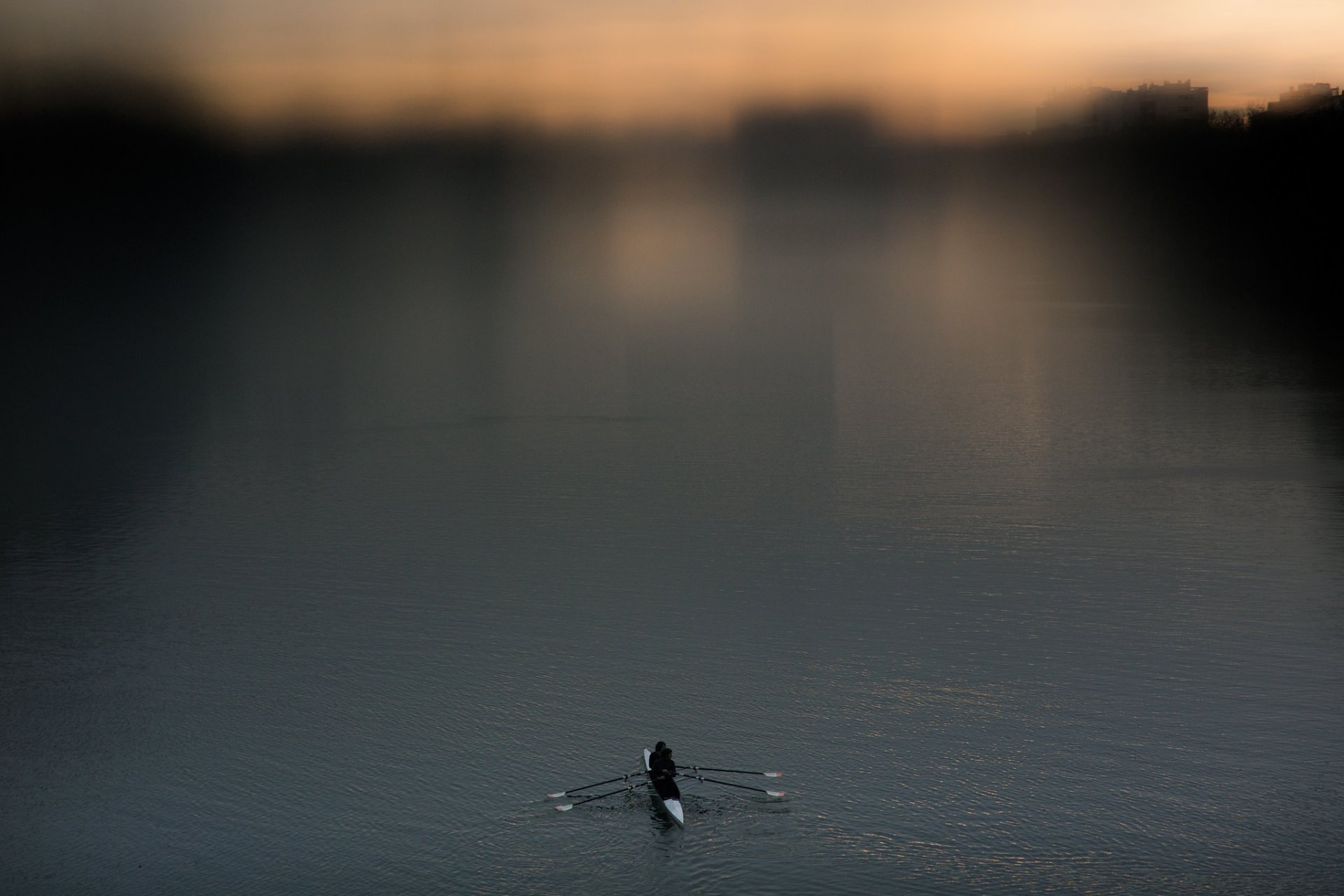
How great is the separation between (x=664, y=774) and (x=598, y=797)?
5.59ft

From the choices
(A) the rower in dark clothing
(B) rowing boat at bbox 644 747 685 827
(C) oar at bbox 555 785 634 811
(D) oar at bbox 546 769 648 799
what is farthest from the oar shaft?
(B) rowing boat at bbox 644 747 685 827

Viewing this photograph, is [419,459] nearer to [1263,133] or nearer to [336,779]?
[336,779]

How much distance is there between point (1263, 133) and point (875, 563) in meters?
Answer: 131

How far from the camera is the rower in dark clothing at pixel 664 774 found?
86.3 ft

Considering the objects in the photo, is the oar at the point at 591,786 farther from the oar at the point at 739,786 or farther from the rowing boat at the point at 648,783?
the oar at the point at 739,786

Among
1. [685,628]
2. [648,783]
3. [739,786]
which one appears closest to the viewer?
[739,786]

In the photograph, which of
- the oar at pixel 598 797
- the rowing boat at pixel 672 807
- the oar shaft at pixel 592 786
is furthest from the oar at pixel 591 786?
the rowing boat at pixel 672 807

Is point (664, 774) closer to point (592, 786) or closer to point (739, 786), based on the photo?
point (592, 786)

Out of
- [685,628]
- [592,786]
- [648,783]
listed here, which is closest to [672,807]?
[648,783]

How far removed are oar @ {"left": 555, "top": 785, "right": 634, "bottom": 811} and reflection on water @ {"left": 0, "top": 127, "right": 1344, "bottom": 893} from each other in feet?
1.04

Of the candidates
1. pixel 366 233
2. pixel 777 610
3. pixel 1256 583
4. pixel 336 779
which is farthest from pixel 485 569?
pixel 366 233

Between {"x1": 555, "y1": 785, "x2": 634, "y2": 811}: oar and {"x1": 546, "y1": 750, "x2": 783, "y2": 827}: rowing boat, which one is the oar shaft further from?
{"x1": 555, "y1": 785, "x2": 634, "y2": 811}: oar

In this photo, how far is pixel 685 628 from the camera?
39.7m

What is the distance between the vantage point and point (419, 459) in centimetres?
6762
